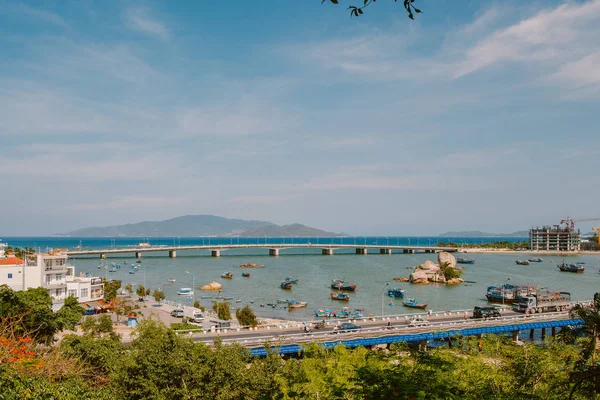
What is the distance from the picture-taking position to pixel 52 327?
2473 centimetres

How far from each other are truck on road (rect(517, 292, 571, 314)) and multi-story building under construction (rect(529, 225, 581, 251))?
118583 mm

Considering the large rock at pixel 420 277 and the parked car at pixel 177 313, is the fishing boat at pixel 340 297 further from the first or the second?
the large rock at pixel 420 277

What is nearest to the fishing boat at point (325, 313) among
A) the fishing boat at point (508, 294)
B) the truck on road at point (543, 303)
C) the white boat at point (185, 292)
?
the truck on road at point (543, 303)

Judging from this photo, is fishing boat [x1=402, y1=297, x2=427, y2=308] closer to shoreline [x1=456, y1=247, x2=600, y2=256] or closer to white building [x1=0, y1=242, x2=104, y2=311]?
white building [x1=0, y1=242, x2=104, y2=311]

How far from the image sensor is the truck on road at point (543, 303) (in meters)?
45.7

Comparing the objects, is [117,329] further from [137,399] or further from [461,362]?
[461,362]

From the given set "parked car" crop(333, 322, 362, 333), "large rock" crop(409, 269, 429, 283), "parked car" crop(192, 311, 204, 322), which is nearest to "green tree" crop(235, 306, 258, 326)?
"parked car" crop(192, 311, 204, 322)

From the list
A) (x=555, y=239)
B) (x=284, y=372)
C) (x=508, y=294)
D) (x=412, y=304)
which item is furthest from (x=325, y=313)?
(x=555, y=239)

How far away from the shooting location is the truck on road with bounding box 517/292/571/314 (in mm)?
45688

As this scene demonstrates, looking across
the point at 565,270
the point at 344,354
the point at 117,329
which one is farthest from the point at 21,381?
the point at 565,270

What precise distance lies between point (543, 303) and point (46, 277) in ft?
164

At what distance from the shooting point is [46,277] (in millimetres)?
40219

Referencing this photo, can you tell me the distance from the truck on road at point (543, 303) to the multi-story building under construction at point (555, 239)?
389 feet

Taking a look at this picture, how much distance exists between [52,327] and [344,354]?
1797cm
